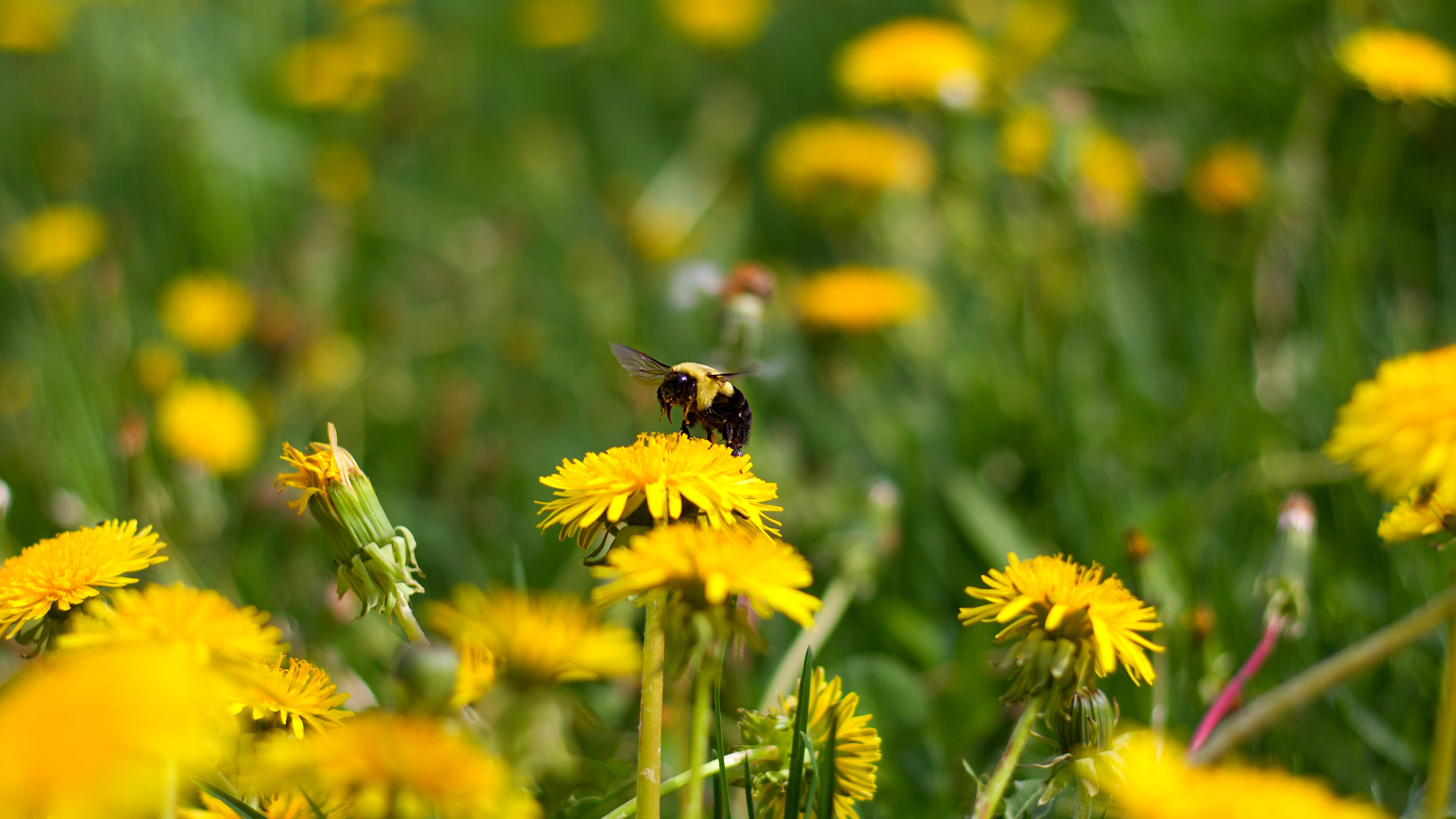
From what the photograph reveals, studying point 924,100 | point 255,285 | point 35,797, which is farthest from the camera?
point 255,285

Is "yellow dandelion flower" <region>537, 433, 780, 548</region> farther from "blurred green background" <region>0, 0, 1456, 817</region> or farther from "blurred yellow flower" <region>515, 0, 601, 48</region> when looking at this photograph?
"blurred yellow flower" <region>515, 0, 601, 48</region>

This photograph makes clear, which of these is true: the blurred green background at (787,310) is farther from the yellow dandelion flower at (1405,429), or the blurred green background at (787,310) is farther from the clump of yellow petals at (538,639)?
the yellow dandelion flower at (1405,429)

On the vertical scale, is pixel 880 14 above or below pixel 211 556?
above

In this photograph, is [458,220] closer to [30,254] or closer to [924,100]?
[30,254]

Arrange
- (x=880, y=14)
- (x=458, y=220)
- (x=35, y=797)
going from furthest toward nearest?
(x=880, y=14) → (x=458, y=220) → (x=35, y=797)

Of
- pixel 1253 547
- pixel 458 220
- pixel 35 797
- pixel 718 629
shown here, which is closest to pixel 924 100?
pixel 1253 547

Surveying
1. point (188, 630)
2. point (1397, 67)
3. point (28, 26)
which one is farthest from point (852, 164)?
point (28, 26)

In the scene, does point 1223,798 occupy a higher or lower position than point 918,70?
lower

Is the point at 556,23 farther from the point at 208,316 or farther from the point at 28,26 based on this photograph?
the point at 208,316
